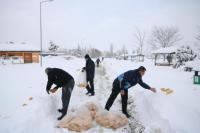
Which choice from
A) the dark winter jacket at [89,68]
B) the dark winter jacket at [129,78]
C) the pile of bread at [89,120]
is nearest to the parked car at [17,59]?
the dark winter jacket at [89,68]

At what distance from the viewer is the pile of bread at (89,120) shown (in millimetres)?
5090

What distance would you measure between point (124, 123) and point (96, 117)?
88cm

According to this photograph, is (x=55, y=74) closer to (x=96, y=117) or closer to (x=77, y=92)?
(x=96, y=117)

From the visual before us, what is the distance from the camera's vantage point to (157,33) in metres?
65.1

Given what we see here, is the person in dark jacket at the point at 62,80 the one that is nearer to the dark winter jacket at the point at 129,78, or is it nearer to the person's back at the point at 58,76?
the person's back at the point at 58,76

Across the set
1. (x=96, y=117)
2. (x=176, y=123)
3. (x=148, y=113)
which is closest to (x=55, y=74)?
(x=96, y=117)

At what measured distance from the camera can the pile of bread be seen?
5.09m

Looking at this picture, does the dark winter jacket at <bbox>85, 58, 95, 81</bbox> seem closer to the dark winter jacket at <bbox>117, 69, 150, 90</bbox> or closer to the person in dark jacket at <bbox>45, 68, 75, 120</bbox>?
the person in dark jacket at <bbox>45, 68, 75, 120</bbox>

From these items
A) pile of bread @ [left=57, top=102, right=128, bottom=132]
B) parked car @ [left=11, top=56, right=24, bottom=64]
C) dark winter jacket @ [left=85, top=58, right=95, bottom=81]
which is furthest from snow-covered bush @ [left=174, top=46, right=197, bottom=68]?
parked car @ [left=11, top=56, right=24, bottom=64]

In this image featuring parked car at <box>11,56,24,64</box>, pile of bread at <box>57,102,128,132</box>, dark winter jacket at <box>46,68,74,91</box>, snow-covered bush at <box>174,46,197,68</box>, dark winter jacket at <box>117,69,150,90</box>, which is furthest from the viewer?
parked car at <box>11,56,24,64</box>

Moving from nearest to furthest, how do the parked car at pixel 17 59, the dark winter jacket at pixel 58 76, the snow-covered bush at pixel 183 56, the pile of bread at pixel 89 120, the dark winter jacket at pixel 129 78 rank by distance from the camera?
the pile of bread at pixel 89 120 < the dark winter jacket at pixel 129 78 < the dark winter jacket at pixel 58 76 < the snow-covered bush at pixel 183 56 < the parked car at pixel 17 59

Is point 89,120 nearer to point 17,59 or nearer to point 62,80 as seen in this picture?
point 62,80

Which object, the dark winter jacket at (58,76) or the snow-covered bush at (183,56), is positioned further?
the snow-covered bush at (183,56)

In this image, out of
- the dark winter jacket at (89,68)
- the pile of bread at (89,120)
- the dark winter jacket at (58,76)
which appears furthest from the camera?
the dark winter jacket at (89,68)
